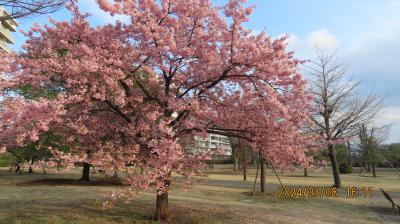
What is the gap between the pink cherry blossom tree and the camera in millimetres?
10164

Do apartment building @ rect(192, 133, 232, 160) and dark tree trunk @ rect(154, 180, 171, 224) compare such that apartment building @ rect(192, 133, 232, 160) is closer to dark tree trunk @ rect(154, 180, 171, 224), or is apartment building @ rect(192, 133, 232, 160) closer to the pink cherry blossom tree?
the pink cherry blossom tree

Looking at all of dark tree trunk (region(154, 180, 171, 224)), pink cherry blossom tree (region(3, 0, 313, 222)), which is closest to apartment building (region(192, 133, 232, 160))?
pink cherry blossom tree (region(3, 0, 313, 222))

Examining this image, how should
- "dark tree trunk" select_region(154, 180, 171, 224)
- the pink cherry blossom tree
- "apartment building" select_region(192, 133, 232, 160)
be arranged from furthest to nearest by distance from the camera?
"dark tree trunk" select_region(154, 180, 171, 224), "apartment building" select_region(192, 133, 232, 160), the pink cherry blossom tree

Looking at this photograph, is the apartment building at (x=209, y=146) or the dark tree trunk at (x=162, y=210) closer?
the apartment building at (x=209, y=146)

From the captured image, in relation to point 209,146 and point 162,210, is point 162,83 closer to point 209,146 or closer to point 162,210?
point 162,210

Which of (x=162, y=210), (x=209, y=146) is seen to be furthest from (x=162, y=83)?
(x=209, y=146)

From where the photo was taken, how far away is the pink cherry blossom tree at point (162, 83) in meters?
10.2

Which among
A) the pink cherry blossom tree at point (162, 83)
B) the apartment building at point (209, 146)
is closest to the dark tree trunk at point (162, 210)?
the pink cherry blossom tree at point (162, 83)

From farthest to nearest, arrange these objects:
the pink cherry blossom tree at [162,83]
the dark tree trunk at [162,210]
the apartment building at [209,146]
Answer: the dark tree trunk at [162,210], the apartment building at [209,146], the pink cherry blossom tree at [162,83]

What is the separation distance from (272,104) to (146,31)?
14.0ft

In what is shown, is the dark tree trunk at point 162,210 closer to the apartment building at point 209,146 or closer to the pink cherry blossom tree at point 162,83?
the pink cherry blossom tree at point 162,83

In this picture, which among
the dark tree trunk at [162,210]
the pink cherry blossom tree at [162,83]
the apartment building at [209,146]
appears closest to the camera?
the pink cherry blossom tree at [162,83]

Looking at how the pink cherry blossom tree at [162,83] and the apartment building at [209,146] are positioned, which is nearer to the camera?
the pink cherry blossom tree at [162,83]

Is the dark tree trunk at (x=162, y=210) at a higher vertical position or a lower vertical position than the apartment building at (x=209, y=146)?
lower
